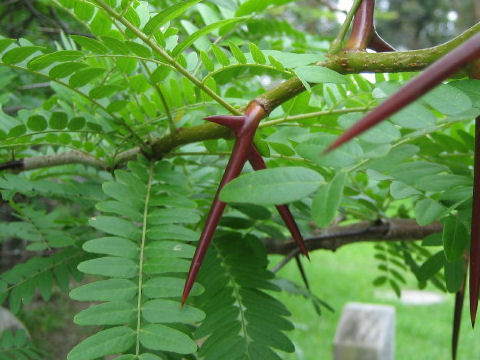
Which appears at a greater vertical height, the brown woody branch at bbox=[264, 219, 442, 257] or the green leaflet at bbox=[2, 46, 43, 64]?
the green leaflet at bbox=[2, 46, 43, 64]

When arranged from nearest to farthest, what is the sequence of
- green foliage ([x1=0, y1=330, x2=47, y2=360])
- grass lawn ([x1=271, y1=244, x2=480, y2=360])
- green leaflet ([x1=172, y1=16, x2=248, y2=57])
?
green leaflet ([x1=172, y1=16, x2=248, y2=57])
green foliage ([x1=0, y1=330, x2=47, y2=360])
grass lawn ([x1=271, y1=244, x2=480, y2=360])

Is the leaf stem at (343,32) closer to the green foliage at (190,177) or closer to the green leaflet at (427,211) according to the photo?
the green foliage at (190,177)

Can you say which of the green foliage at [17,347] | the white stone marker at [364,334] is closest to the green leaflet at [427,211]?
the green foliage at [17,347]

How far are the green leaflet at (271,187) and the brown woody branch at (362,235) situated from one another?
14.4 inches

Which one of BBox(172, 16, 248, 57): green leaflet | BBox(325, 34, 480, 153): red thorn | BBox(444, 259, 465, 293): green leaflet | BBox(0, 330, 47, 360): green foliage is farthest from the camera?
BBox(0, 330, 47, 360): green foliage

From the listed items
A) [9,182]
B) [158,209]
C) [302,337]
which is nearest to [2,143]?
[9,182]

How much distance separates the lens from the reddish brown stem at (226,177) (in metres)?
0.31

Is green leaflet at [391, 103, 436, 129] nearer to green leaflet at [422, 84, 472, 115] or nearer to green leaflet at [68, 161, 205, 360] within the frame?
green leaflet at [422, 84, 472, 115]

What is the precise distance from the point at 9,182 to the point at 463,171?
44 centimetres

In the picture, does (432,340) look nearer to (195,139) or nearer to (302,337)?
(302,337)

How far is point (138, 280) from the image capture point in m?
0.40

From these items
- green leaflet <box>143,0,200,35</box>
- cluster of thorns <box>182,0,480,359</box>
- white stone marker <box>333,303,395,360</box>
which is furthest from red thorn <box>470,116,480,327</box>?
white stone marker <box>333,303,395,360</box>

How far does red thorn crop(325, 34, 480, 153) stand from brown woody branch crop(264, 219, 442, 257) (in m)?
0.48

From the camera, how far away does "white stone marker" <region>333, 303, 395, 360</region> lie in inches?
84.7
